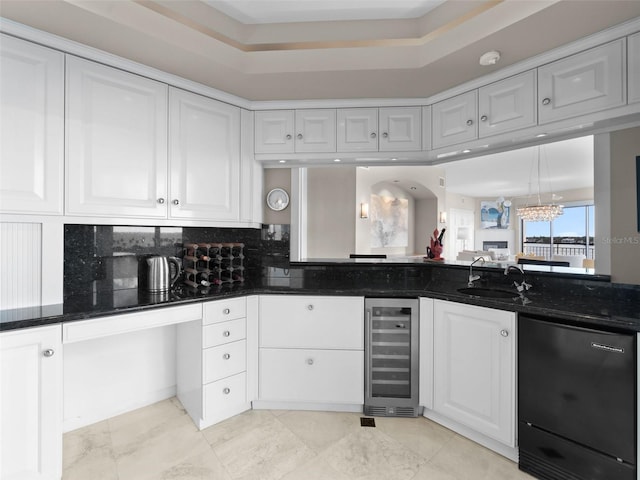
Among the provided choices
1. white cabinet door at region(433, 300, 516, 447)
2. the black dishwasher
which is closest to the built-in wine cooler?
white cabinet door at region(433, 300, 516, 447)

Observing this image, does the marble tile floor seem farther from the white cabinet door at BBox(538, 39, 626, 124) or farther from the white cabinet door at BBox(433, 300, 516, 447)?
the white cabinet door at BBox(538, 39, 626, 124)

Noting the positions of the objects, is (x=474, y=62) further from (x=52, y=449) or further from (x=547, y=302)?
(x=52, y=449)

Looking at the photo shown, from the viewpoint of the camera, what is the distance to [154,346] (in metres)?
2.39

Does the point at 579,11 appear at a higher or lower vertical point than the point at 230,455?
higher

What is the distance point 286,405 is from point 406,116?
239cm

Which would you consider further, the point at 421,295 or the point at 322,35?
the point at 421,295

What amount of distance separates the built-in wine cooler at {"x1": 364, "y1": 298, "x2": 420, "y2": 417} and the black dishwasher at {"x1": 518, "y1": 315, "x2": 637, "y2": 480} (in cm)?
68

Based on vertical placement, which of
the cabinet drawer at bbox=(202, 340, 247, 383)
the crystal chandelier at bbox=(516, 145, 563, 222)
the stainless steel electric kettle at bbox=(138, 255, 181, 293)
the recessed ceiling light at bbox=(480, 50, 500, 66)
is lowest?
the cabinet drawer at bbox=(202, 340, 247, 383)

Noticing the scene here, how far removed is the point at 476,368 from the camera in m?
1.90

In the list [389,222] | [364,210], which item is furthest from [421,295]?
[389,222]

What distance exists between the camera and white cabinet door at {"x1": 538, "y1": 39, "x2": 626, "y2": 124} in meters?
1.60

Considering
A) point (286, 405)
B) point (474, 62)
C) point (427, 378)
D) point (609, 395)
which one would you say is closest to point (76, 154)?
point (286, 405)

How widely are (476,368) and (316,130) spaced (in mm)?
2030

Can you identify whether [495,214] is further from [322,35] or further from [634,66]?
[322,35]
